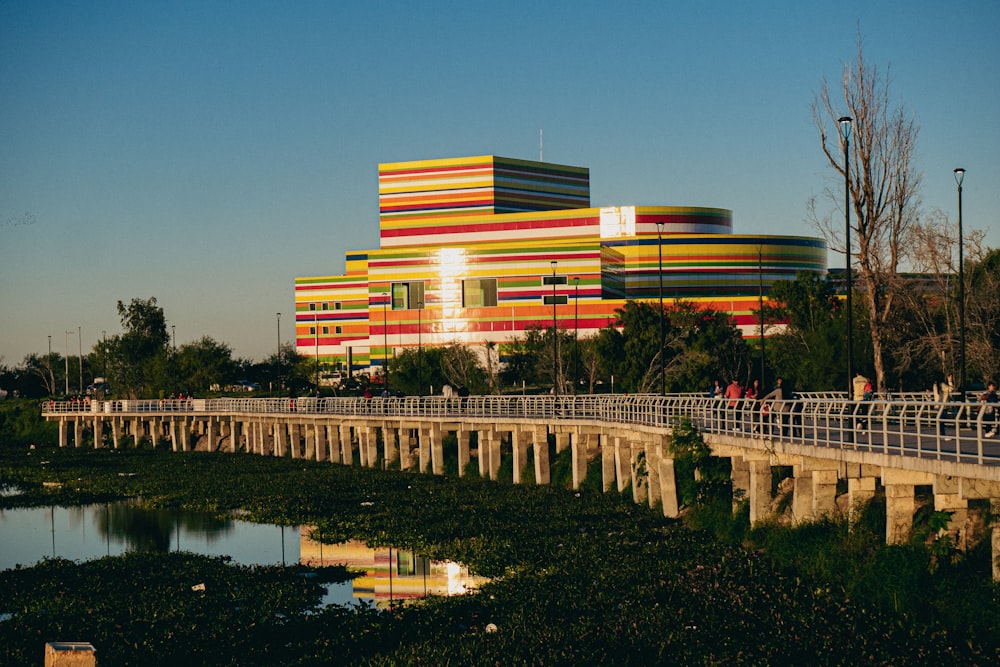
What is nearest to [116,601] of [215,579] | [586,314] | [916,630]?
[215,579]

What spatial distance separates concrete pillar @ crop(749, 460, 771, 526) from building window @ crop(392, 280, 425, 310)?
326 ft

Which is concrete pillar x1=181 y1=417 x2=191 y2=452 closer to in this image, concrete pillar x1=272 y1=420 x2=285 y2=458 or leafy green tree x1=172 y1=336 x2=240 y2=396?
concrete pillar x1=272 y1=420 x2=285 y2=458

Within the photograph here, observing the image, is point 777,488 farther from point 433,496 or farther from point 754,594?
point 433,496

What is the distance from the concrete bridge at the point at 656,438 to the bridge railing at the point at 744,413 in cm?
8

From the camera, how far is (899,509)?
20922 millimetres

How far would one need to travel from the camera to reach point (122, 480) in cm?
5522

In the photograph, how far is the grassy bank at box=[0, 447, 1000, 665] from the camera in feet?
59.0

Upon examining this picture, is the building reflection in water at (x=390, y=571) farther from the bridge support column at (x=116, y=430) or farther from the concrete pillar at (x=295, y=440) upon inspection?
the bridge support column at (x=116, y=430)

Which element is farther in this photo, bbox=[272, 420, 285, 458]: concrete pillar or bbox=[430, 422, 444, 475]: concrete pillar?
bbox=[272, 420, 285, 458]: concrete pillar

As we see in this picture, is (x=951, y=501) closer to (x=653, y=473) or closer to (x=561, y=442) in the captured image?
(x=653, y=473)

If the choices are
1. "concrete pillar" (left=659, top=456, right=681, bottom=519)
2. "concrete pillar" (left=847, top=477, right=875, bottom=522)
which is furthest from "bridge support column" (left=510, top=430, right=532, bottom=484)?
"concrete pillar" (left=847, top=477, right=875, bottom=522)

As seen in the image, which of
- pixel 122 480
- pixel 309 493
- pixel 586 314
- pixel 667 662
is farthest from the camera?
pixel 586 314

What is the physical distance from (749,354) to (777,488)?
55.7m

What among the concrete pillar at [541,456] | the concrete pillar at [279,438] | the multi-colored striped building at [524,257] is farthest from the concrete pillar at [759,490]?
the multi-colored striped building at [524,257]
